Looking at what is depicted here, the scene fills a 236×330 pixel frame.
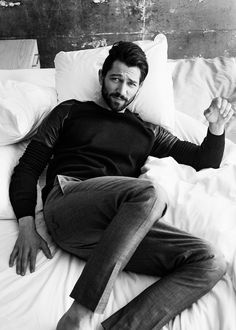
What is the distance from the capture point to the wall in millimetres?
2451

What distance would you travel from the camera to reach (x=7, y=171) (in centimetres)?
140

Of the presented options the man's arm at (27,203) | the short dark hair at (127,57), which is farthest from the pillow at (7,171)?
the short dark hair at (127,57)

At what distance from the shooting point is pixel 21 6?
242 cm

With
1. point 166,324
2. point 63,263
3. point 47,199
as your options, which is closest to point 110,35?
point 47,199

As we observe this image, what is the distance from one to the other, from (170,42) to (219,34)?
339 mm

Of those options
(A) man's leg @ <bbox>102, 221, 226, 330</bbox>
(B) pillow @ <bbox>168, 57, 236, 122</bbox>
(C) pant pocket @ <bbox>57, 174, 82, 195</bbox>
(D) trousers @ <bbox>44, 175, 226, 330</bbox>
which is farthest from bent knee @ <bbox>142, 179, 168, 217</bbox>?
(B) pillow @ <bbox>168, 57, 236, 122</bbox>

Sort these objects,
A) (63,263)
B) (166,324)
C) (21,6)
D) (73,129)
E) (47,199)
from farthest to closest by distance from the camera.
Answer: (21,6), (73,129), (47,199), (63,263), (166,324)

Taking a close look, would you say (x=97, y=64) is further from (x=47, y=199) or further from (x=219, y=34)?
(x=219, y=34)

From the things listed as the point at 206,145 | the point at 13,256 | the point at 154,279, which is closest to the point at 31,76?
the point at 206,145

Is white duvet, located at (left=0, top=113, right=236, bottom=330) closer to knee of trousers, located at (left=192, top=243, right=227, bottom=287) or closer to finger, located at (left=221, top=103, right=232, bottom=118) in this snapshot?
knee of trousers, located at (left=192, top=243, right=227, bottom=287)

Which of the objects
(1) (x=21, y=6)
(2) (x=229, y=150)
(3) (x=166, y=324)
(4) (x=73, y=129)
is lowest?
(3) (x=166, y=324)

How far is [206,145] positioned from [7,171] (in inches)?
30.6

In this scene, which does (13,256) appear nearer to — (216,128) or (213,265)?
(213,265)

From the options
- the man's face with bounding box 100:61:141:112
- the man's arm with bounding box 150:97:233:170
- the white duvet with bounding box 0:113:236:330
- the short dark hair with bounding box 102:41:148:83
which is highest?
the short dark hair with bounding box 102:41:148:83
